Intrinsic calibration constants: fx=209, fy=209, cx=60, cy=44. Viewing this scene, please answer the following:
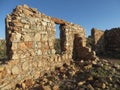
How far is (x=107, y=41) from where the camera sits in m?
16.3

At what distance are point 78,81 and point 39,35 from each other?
189 cm

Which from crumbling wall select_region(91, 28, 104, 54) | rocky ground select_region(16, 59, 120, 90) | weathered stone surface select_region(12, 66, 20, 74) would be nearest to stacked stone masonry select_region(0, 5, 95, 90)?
weathered stone surface select_region(12, 66, 20, 74)

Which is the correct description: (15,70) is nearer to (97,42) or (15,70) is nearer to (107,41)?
(97,42)

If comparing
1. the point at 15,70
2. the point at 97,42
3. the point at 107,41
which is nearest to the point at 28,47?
the point at 15,70

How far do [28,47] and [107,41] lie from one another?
1118 cm

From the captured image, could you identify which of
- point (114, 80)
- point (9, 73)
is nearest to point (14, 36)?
point (9, 73)

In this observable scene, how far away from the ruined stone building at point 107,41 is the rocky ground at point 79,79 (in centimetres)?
814

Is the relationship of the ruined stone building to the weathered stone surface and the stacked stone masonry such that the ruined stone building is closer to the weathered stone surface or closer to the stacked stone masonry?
the stacked stone masonry

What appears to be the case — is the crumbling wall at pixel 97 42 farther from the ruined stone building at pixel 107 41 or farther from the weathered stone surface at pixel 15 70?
the weathered stone surface at pixel 15 70

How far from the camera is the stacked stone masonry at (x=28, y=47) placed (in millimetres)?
5609

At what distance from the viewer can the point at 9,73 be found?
544 cm

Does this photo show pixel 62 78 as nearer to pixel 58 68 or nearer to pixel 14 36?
pixel 58 68

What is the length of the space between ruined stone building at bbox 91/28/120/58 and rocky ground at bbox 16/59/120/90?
8137 millimetres

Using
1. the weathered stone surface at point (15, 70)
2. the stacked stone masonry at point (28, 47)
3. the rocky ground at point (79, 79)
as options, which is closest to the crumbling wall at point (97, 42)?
the stacked stone masonry at point (28, 47)
